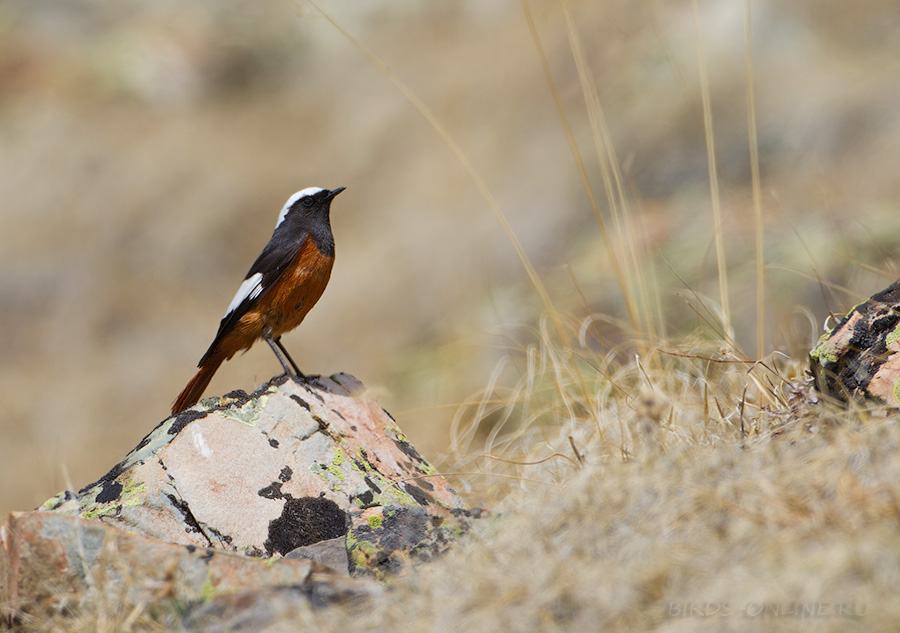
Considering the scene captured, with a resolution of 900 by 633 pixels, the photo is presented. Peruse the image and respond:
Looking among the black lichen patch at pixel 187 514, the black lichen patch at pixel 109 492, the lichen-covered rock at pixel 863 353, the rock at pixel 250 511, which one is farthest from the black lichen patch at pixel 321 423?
the lichen-covered rock at pixel 863 353

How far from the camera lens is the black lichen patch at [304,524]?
119 inches

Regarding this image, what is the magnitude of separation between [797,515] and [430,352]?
324 inches

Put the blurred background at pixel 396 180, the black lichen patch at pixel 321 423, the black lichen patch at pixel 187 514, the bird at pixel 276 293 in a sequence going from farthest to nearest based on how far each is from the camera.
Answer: the blurred background at pixel 396 180
the bird at pixel 276 293
the black lichen patch at pixel 321 423
the black lichen patch at pixel 187 514

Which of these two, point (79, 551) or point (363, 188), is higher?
point (363, 188)

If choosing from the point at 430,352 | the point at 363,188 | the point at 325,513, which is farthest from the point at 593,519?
the point at 363,188

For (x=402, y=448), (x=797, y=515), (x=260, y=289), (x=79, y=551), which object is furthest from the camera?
(x=260, y=289)

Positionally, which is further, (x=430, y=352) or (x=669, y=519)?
(x=430, y=352)

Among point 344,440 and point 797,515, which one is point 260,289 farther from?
point 797,515

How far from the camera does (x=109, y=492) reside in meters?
3.10

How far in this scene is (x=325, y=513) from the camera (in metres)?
3.15

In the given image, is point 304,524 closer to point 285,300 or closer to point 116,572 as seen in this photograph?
point 116,572

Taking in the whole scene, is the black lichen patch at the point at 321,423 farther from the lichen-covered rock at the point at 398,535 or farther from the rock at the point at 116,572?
the rock at the point at 116,572

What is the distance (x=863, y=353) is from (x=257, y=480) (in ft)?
7.76

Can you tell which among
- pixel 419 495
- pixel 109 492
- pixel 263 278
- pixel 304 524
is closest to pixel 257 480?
pixel 304 524
